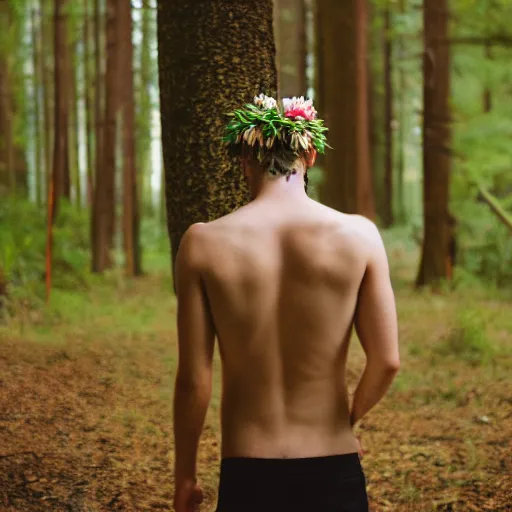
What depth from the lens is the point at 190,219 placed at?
16.3 ft

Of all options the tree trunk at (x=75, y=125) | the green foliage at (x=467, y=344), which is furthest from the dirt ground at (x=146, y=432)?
the tree trunk at (x=75, y=125)

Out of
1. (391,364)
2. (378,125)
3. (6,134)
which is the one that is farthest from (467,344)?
(6,134)

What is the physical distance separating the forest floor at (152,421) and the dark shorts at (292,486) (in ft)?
8.22

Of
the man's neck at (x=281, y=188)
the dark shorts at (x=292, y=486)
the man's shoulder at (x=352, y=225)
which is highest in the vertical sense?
the man's neck at (x=281, y=188)

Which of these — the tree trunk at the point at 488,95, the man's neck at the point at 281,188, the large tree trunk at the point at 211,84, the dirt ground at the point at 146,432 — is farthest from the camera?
the tree trunk at the point at 488,95

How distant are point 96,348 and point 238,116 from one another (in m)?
5.75

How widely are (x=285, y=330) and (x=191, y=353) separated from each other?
0.39 m

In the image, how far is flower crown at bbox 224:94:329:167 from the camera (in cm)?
288

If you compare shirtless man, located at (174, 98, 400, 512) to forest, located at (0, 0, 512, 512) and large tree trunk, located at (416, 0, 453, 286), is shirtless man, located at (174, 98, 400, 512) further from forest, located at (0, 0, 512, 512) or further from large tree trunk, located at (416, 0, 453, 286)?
large tree trunk, located at (416, 0, 453, 286)

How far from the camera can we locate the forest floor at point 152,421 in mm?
5176

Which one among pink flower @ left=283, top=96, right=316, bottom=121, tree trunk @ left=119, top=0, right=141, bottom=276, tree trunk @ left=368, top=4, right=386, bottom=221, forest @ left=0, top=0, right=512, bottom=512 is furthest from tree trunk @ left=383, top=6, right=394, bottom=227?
pink flower @ left=283, top=96, right=316, bottom=121

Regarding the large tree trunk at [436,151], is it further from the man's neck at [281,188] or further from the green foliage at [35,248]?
the man's neck at [281,188]

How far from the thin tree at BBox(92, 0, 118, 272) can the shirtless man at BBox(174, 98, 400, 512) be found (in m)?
12.8

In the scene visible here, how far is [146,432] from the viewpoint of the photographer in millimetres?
6195
